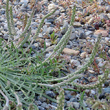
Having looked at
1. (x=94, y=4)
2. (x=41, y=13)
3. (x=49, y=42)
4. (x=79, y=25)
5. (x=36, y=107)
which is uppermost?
(x=94, y=4)

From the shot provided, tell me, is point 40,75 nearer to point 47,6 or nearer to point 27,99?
point 27,99

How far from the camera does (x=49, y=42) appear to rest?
2.54 meters

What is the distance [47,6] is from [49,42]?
3.57 ft

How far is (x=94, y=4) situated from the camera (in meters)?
3.27

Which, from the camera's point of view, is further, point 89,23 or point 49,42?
point 89,23

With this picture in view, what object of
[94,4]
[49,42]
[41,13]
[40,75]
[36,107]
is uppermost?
[94,4]

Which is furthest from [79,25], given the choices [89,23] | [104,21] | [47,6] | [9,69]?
[9,69]

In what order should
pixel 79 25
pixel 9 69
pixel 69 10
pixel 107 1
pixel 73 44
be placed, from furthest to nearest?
pixel 107 1
pixel 69 10
pixel 79 25
pixel 73 44
pixel 9 69

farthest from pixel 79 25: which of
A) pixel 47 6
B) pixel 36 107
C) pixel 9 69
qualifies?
pixel 36 107

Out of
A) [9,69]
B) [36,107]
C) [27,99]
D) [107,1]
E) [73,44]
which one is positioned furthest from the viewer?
[107,1]

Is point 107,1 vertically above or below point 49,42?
above

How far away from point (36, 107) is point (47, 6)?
Result: 2.18m

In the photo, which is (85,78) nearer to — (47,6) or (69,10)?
(69,10)

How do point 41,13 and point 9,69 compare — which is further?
point 41,13
